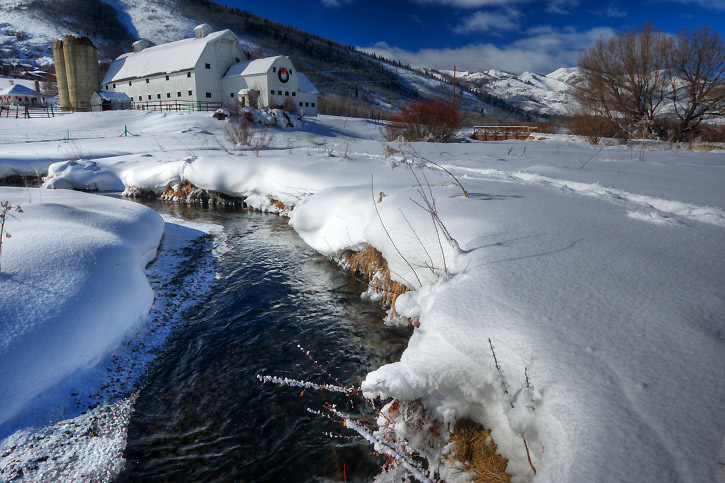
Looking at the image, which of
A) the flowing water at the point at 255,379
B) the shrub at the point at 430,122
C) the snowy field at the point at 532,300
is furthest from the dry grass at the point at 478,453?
the shrub at the point at 430,122

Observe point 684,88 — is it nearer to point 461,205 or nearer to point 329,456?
point 461,205

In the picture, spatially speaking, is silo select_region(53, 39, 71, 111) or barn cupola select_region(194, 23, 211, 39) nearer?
silo select_region(53, 39, 71, 111)

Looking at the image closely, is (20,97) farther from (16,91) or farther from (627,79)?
(627,79)

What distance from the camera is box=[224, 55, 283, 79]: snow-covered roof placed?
3317 centimetres

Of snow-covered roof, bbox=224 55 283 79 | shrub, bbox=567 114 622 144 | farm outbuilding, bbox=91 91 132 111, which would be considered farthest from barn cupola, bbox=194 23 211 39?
shrub, bbox=567 114 622 144

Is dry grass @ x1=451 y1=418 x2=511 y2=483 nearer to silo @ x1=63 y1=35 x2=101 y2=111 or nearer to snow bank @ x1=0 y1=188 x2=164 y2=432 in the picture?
snow bank @ x1=0 y1=188 x2=164 y2=432

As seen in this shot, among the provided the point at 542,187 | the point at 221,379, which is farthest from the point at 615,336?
the point at 542,187

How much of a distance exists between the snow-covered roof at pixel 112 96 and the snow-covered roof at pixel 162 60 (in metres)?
2.11

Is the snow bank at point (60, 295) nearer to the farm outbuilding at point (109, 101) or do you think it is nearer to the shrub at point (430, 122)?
the shrub at point (430, 122)

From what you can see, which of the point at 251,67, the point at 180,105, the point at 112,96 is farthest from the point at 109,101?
the point at 251,67

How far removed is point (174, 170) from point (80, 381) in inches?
378

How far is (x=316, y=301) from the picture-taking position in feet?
16.0

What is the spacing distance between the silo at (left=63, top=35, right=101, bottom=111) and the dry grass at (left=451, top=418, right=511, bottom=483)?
46027mm

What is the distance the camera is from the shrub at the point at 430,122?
58.2 ft
